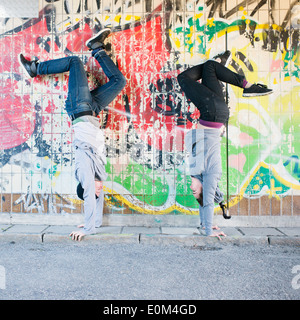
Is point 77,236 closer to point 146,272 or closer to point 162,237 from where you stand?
point 162,237

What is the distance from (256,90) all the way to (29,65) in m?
3.28

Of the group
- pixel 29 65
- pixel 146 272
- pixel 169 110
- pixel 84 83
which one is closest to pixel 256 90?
pixel 169 110

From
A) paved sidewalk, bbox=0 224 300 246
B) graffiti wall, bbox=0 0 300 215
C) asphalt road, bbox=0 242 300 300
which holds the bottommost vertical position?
asphalt road, bbox=0 242 300 300

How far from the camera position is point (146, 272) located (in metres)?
3.09

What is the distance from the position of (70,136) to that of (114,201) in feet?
3.91

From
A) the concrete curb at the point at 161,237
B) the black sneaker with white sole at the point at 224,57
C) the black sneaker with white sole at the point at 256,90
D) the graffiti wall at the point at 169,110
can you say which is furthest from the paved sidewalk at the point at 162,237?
the black sneaker with white sole at the point at 224,57

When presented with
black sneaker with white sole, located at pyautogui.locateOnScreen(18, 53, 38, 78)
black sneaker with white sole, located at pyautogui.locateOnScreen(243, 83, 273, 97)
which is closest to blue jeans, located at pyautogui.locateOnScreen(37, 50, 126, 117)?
black sneaker with white sole, located at pyautogui.locateOnScreen(18, 53, 38, 78)

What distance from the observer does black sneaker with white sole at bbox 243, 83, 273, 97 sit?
4543 millimetres

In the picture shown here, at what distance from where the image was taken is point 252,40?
4.94m

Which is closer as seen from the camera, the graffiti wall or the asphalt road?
the asphalt road

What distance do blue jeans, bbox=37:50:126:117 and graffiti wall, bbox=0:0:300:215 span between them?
33 cm

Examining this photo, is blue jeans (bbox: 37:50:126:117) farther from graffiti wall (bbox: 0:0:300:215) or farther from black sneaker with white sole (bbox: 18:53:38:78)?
graffiti wall (bbox: 0:0:300:215)

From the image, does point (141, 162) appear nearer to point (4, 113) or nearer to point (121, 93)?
point (121, 93)
